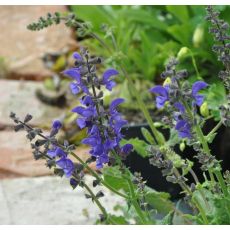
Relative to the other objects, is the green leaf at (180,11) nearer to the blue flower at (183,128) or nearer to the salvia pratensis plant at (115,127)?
the salvia pratensis plant at (115,127)

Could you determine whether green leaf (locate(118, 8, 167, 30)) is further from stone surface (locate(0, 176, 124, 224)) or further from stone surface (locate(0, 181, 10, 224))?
stone surface (locate(0, 181, 10, 224))

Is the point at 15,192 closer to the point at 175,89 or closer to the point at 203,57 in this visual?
the point at 203,57

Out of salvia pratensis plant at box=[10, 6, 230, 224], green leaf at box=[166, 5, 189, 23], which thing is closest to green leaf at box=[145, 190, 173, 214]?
salvia pratensis plant at box=[10, 6, 230, 224]

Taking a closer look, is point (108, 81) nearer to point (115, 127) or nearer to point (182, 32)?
point (115, 127)

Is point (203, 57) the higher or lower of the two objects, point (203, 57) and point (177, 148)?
the higher

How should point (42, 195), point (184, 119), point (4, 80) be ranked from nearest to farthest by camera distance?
point (184, 119)
point (42, 195)
point (4, 80)

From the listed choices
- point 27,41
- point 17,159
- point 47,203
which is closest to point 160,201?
point 47,203

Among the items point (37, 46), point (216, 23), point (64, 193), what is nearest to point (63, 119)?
point (64, 193)

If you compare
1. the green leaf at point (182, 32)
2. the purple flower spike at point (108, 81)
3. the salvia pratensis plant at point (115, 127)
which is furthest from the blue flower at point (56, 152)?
the green leaf at point (182, 32)
